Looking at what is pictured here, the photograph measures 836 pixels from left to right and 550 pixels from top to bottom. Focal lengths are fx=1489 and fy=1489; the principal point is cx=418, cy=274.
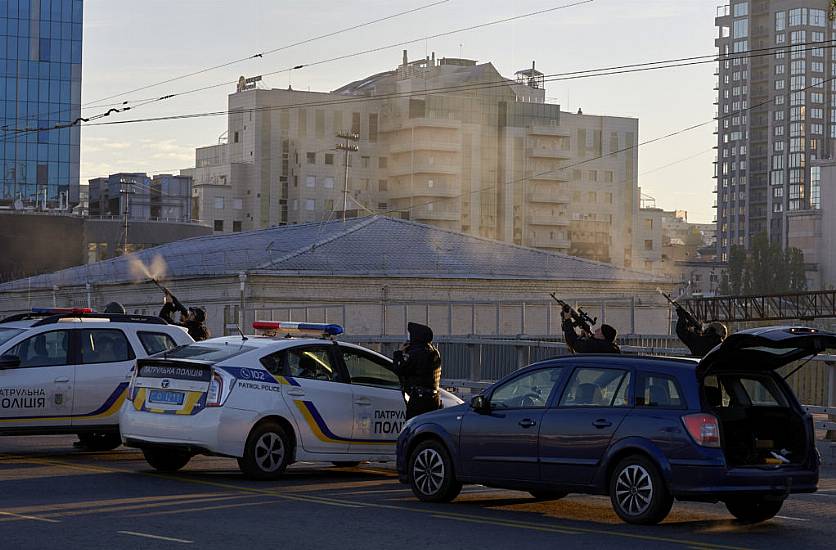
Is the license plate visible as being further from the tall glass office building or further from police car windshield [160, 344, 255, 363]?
the tall glass office building

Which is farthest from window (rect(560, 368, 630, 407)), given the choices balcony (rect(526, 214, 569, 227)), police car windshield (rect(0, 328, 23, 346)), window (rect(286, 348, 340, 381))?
balcony (rect(526, 214, 569, 227))

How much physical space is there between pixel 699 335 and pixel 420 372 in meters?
4.58

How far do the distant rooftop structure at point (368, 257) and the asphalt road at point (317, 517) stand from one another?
122 feet

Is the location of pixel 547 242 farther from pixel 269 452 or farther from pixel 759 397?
pixel 759 397

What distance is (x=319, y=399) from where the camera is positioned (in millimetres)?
16719

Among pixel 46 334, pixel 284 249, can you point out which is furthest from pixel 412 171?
pixel 46 334

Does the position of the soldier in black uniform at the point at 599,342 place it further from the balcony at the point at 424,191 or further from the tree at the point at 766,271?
the tree at the point at 766,271

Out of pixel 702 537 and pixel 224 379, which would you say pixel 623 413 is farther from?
pixel 224 379

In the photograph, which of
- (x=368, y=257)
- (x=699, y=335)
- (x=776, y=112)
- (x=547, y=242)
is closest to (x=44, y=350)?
(x=699, y=335)

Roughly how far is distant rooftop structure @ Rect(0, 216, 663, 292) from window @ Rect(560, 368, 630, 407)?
40.1 m

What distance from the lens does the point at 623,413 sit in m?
13.2

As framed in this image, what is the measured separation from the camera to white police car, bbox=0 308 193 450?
A: 18.5 m

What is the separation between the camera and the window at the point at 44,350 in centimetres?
1870

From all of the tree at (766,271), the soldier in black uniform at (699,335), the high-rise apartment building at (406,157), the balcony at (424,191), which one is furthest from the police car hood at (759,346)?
the tree at (766,271)
